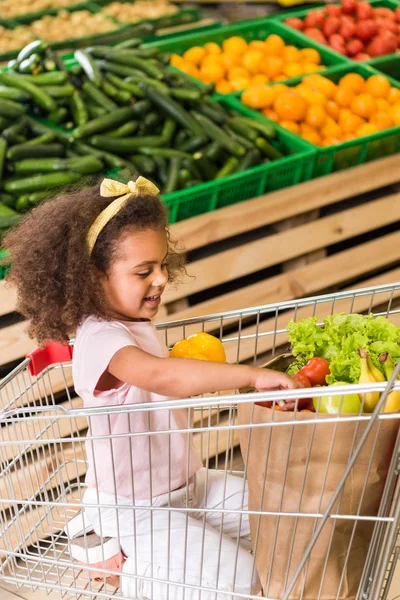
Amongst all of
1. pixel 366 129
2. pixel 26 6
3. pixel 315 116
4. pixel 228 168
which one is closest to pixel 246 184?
pixel 228 168

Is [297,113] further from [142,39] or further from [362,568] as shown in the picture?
[362,568]

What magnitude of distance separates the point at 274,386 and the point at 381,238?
2.06 m

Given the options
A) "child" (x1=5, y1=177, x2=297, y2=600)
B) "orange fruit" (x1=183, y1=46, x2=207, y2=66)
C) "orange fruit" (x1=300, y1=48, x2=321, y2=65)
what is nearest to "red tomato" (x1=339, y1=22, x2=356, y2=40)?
"orange fruit" (x1=300, y1=48, x2=321, y2=65)

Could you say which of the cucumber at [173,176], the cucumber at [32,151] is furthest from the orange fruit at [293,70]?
the cucumber at [32,151]

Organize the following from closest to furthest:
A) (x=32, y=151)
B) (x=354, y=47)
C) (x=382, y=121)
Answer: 1. (x=32, y=151)
2. (x=382, y=121)
3. (x=354, y=47)

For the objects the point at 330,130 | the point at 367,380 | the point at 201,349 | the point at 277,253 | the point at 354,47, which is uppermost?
the point at 367,380

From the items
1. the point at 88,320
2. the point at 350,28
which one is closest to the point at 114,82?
the point at 350,28

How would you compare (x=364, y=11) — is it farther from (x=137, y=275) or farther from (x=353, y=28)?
(x=137, y=275)

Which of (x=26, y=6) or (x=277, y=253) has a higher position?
(x=26, y=6)

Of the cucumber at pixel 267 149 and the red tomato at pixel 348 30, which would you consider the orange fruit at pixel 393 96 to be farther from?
the cucumber at pixel 267 149

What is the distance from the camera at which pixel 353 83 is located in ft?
12.6

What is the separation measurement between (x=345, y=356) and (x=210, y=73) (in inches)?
99.3

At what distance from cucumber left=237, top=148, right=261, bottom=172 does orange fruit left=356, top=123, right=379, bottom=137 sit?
0.67 m

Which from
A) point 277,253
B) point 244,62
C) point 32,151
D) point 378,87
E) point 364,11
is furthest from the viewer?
point 364,11
